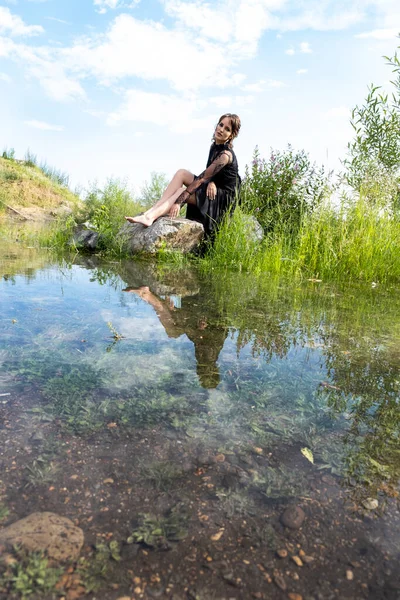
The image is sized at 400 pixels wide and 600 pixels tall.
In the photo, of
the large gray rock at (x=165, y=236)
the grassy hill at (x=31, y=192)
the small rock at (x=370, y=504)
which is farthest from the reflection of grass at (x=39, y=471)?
the grassy hill at (x=31, y=192)

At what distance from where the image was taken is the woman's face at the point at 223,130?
20.9 ft

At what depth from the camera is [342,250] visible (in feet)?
18.4

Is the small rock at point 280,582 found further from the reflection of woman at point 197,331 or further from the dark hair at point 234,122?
the dark hair at point 234,122

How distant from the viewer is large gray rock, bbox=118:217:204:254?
6.48 meters

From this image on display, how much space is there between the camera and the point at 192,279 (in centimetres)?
472

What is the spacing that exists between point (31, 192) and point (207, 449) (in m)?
19.5

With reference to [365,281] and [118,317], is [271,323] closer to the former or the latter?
[118,317]

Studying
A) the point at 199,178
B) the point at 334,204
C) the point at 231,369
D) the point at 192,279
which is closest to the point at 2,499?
the point at 231,369

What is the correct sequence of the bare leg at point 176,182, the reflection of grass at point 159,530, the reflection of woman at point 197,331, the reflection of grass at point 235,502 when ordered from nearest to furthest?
1. the reflection of grass at point 159,530
2. the reflection of grass at point 235,502
3. the reflection of woman at point 197,331
4. the bare leg at point 176,182

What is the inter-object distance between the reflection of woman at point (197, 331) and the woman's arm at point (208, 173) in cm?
365

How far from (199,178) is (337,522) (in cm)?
622

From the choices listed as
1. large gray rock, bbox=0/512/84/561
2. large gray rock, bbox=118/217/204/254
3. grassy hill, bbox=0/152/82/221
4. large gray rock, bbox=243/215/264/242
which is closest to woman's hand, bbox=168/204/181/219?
large gray rock, bbox=118/217/204/254

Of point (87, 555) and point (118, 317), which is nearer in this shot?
point (87, 555)

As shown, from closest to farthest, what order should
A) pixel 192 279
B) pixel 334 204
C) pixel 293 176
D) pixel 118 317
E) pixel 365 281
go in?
pixel 118 317, pixel 192 279, pixel 365 281, pixel 334 204, pixel 293 176
